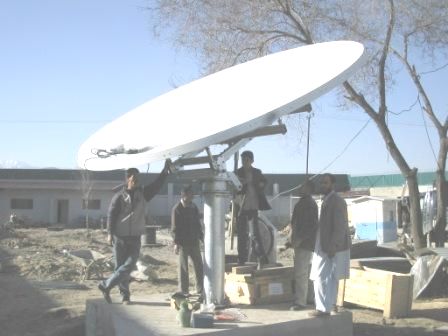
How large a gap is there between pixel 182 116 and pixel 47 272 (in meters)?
10.3

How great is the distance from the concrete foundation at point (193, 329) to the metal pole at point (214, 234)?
476mm

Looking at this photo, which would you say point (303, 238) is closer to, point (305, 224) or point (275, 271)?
point (305, 224)

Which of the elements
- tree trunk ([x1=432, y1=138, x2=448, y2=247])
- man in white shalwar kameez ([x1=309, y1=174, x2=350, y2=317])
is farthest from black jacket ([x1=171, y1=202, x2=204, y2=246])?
tree trunk ([x1=432, y1=138, x2=448, y2=247])

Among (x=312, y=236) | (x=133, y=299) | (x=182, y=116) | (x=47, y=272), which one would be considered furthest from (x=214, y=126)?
(x=47, y=272)

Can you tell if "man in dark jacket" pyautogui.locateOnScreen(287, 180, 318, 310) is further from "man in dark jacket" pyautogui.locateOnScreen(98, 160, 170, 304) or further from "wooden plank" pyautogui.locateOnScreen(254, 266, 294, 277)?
"man in dark jacket" pyautogui.locateOnScreen(98, 160, 170, 304)

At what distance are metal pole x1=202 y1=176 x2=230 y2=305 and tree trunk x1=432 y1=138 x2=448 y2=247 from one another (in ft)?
36.2

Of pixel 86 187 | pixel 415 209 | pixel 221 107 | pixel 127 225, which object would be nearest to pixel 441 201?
pixel 415 209

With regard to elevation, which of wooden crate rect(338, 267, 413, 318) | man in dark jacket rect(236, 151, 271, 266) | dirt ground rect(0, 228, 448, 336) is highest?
man in dark jacket rect(236, 151, 271, 266)

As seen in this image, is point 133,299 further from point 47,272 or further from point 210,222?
point 47,272

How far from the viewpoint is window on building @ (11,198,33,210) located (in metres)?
45.9

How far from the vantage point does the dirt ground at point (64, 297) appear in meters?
8.36

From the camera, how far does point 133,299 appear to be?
7676 millimetres

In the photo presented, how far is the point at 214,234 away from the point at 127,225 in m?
1.13

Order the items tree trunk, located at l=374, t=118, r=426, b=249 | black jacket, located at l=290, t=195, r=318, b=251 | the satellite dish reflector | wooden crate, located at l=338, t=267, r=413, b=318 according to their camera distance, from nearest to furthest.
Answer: the satellite dish reflector < black jacket, located at l=290, t=195, r=318, b=251 < wooden crate, located at l=338, t=267, r=413, b=318 < tree trunk, located at l=374, t=118, r=426, b=249
